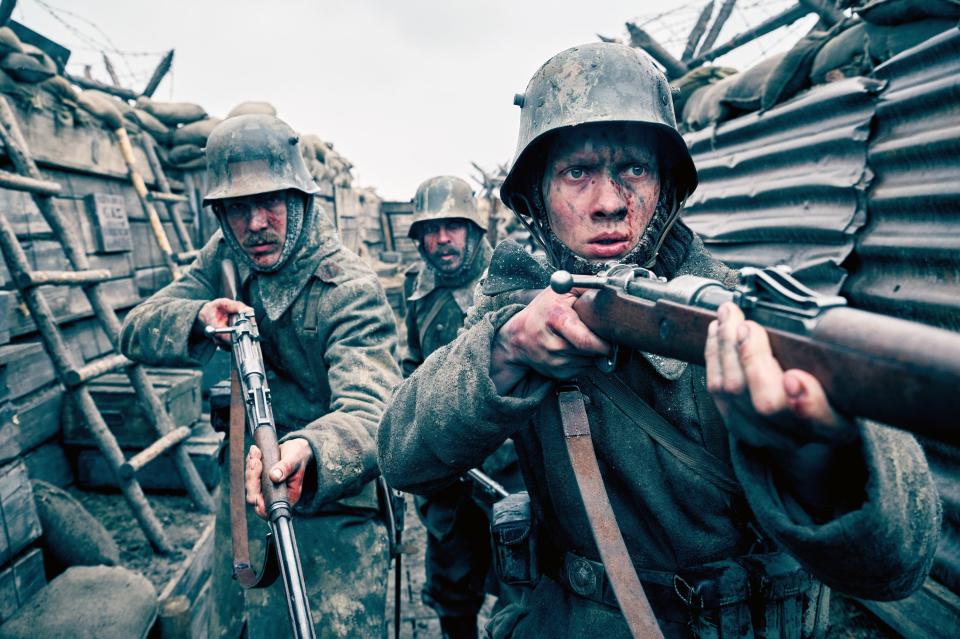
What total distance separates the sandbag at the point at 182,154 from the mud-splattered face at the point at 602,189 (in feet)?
27.1

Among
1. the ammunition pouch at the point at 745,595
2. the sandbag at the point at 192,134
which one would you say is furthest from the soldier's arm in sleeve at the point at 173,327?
the sandbag at the point at 192,134

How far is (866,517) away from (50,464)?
585 cm

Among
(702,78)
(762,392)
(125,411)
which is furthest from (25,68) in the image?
(702,78)

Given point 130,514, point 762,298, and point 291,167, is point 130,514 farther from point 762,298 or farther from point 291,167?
point 762,298

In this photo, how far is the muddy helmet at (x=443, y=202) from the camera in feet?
19.1

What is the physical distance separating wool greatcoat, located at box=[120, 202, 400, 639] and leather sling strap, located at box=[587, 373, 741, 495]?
1.17 metres

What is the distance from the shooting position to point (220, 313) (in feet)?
9.25

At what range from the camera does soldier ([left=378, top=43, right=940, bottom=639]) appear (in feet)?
3.75

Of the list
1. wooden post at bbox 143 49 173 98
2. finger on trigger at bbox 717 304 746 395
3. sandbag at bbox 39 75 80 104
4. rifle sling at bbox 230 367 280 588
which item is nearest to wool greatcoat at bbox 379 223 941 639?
finger on trigger at bbox 717 304 746 395

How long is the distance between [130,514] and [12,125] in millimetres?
3470

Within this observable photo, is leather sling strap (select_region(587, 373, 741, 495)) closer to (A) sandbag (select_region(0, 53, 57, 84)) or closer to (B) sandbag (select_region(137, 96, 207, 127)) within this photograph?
(A) sandbag (select_region(0, 53, 57, 84))

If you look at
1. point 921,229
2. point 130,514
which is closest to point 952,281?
point 921,229

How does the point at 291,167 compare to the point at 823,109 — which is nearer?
the point at 291,167

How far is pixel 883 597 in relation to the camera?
1268 millimetres
